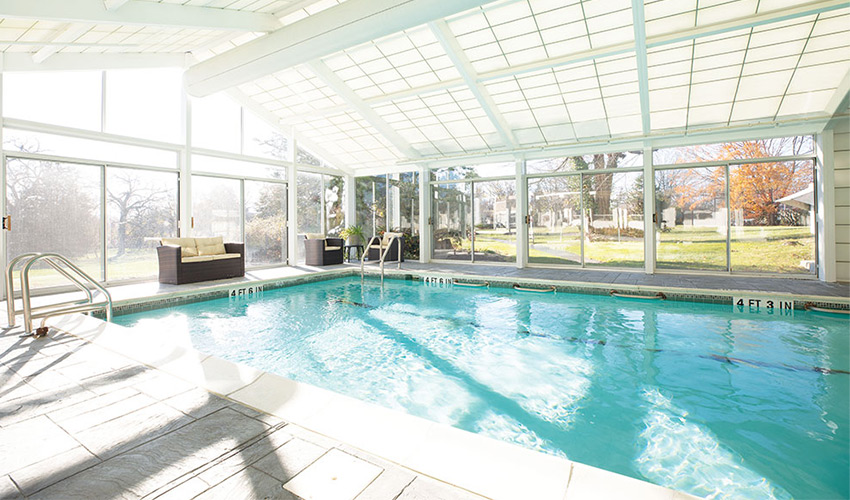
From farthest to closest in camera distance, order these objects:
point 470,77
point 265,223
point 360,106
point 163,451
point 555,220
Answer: point 265,223, point 555,220, point 360,106, point 470,77, point 163,451

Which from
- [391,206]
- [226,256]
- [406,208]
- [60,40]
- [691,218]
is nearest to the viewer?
[60,40]

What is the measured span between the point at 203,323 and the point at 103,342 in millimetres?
1785

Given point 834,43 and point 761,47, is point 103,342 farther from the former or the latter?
point 834,43

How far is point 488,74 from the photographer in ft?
22.6

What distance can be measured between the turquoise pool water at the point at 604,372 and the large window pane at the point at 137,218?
2461 millimetres

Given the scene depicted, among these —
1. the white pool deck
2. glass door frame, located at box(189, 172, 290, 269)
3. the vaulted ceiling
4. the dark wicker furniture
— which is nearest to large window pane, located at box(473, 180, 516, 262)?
the vaulted ceiling

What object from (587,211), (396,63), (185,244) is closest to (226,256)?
(185,244)

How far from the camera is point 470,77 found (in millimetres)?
6812

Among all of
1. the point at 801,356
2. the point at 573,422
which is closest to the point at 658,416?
the point at 573,422

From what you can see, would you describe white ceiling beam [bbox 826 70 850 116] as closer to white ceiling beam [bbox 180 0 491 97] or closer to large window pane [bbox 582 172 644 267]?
large window pane [bbox 582 172 644 267]

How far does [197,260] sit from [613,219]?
28.1 feet

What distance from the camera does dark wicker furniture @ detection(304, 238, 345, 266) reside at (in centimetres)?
991

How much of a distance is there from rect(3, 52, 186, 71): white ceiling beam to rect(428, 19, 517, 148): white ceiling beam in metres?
5.49

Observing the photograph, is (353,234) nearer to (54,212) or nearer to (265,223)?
(265,223)
